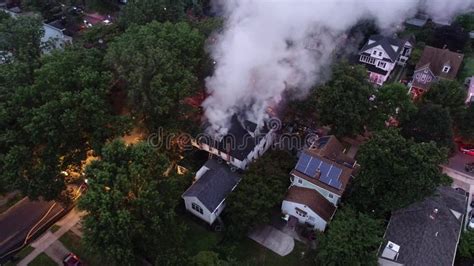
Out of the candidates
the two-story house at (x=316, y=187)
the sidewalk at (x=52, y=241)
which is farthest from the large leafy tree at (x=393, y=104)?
the sidewalk at (x=52, y=241)

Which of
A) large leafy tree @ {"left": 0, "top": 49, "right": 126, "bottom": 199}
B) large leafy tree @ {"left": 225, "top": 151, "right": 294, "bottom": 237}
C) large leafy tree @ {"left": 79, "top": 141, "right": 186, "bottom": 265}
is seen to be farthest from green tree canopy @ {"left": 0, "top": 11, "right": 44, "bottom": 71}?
large leafy tree @ {"left": 225, "top": 151, "right": 294, "bottom": 237}

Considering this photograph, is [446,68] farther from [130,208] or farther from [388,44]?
[130,208]

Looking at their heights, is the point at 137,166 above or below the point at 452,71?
below

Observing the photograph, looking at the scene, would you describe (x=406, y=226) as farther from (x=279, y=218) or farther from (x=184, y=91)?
(x=184, y=91)

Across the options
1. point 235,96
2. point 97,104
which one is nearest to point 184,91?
point 235,96

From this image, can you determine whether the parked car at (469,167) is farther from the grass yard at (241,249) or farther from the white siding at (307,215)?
the grass yard at (241,249)
